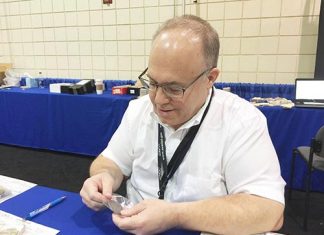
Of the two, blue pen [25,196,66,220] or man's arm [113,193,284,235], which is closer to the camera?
man's arm [113,193,284,235]

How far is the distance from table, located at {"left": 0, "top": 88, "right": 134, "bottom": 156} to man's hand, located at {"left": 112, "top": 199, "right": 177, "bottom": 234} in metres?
2.25

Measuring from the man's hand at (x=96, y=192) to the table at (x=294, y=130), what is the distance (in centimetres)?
Answer: 187

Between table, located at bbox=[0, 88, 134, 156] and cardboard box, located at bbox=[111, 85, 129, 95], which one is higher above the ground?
cardboard box, located at bbox=[111, 85, 129, 95]

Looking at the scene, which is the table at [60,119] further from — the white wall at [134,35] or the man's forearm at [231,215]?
the man's forearm at [231,215]

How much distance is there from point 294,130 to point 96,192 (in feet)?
6.77

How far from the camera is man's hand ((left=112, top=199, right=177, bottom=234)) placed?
30.4 inches

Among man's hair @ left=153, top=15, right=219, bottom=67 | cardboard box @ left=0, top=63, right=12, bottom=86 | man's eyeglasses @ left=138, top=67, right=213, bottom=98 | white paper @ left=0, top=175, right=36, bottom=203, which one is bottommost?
white paper @ left=0, top=175, right=36, bottom=203

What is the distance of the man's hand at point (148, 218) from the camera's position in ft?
2.53

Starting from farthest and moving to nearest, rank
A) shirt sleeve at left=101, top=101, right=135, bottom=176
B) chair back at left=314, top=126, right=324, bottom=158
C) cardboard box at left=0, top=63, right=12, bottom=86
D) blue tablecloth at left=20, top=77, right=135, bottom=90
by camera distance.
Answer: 1. cardboard box at left=0, top=63, right=12, bottom=86
2. blue tablecloth at left=20, top=77, right=135, bottom=90
3. chair back at left=314, top=126, right=324, bottom=158
4. shirt sleeve at left=101, top=101, right=135, bottom=176

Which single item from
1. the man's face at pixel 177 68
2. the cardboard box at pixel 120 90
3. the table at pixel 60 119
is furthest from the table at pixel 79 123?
the man's face at pixel 177 68

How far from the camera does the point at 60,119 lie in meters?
3.43

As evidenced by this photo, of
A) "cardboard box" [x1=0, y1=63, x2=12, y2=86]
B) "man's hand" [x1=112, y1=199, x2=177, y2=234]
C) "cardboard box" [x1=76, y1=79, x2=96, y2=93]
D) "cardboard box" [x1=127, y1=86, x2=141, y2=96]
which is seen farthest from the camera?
"cardboard box" [x1=0, y1=63, x2=12, y2=86]

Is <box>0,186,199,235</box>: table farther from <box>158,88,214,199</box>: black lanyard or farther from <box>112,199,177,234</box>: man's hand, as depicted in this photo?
<box>158,88,214,199</box>: black lanyard

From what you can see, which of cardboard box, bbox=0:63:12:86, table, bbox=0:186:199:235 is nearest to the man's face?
table, bbox=0:186:199:235
